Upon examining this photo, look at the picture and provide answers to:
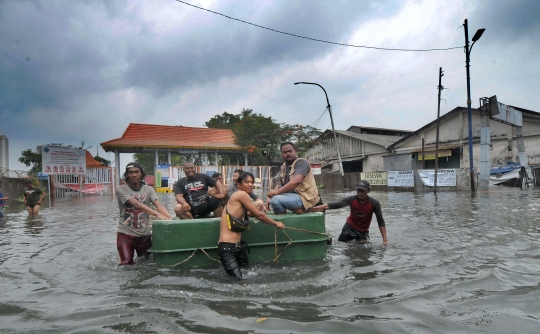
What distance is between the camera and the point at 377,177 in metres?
24.9

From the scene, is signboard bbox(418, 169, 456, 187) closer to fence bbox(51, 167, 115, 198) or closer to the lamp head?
the lamp head

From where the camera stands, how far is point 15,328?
3.32 metres

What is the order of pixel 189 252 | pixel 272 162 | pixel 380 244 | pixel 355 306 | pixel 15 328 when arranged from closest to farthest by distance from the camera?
1. pixel 15 328
2. pixel 355 306
3. pixel 189 252
4. pixel 380 244
5. pixel 272 162

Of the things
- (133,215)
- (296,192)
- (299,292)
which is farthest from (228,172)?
(299,292)

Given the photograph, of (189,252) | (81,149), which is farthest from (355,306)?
(81,149)

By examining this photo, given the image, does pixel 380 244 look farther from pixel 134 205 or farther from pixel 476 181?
pixel 476 181

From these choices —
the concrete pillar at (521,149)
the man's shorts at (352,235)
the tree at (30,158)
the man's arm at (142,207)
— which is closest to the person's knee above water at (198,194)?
the man's arm at (142,207)

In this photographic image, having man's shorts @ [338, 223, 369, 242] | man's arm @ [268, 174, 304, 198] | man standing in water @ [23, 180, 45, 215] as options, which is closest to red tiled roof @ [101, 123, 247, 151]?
man standing in water @ [23, 180, 45, 215]

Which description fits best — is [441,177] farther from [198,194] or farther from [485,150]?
[198,194]

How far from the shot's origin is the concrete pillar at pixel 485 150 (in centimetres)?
1913

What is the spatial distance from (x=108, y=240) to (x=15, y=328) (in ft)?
15.6

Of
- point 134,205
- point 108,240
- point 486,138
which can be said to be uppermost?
point 486,138

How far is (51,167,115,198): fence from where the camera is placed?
25.3 m

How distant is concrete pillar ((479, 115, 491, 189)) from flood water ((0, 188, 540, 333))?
45.2 ft
